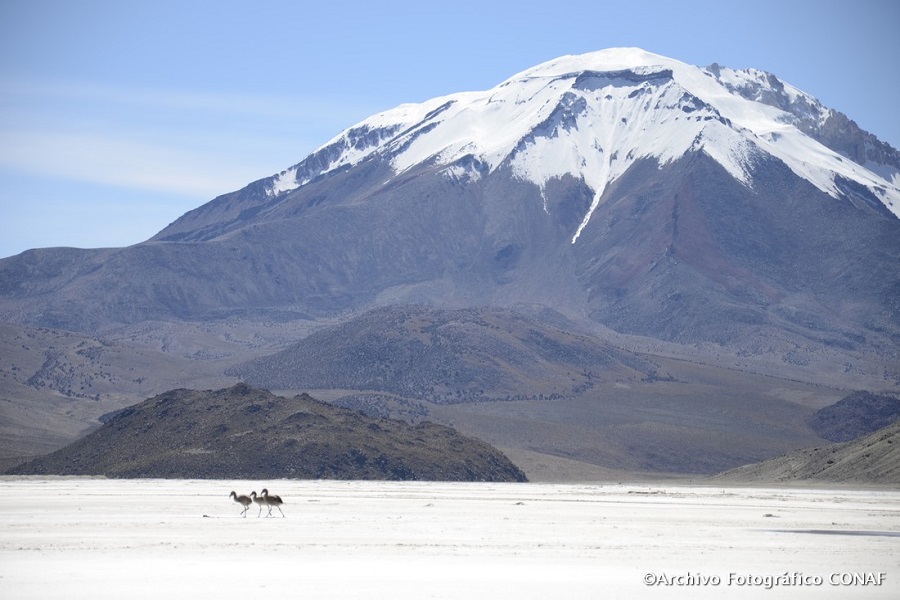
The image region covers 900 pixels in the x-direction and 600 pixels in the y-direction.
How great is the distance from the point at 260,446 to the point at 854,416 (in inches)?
4312

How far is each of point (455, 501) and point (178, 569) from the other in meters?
27.2

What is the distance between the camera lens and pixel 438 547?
36.0 meters

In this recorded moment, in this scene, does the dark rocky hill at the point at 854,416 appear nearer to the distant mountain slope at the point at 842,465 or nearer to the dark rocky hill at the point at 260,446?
the distant mountain slope at the point at 842,465

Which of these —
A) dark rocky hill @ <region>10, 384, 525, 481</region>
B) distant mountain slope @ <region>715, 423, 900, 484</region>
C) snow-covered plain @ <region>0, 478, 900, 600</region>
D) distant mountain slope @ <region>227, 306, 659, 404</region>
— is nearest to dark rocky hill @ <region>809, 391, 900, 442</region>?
distant mountain slope @ <region>227, 306, 659, 404</region>

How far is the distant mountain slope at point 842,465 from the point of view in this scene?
73.0 m

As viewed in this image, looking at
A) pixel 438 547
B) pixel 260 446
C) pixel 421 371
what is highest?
pixel 421 371

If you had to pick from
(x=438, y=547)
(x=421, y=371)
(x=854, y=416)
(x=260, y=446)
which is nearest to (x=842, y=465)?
(x=260, y=446)

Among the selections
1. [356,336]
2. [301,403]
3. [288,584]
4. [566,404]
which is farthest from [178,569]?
[356,336]

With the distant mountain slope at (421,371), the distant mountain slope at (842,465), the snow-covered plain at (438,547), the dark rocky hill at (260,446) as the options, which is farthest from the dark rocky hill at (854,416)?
the snow-covered plain at (438,547)

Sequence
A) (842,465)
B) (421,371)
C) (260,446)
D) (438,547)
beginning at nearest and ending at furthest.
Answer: (438,547)
(842,465)
(260,446)
(421,371)

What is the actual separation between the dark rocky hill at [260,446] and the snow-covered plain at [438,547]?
2011 centimetres

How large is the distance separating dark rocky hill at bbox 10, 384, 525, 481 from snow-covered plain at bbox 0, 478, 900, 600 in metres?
20.1

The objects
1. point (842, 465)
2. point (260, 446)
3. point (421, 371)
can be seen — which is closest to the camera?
point (842, 465)

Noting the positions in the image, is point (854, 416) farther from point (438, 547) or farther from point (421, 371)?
point (438, 547)
